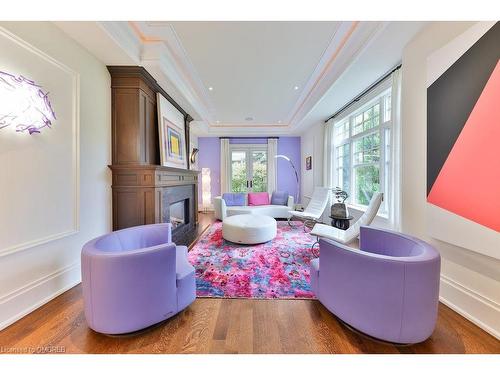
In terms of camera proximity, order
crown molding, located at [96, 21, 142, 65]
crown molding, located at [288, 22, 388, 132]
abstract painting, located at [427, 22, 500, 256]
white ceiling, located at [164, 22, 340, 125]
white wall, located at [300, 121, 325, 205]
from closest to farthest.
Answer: abstract painting, located at [427, 22, 500, 256], crown molding, located at [96, 21, 142, 65], crown molding, located at [288, 22, 388, 132], white ceiling, located at [164, 22, 340, 125], white wall, located at [300, 121, 325, 205]

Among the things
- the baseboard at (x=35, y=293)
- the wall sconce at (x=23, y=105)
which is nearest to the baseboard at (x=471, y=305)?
the baseboard at (x=35, y=293)

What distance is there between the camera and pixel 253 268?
2.46 meters

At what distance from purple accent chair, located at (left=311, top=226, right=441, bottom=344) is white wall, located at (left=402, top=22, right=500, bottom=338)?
23.2 inches

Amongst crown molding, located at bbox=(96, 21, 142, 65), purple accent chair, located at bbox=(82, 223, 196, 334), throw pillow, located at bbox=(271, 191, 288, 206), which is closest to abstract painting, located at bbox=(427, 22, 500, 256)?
purple accent chair, located at bbox=(82, 223, 196, 334)

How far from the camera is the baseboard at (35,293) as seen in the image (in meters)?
1.50

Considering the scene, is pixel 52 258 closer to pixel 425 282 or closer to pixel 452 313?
pixel 425 282

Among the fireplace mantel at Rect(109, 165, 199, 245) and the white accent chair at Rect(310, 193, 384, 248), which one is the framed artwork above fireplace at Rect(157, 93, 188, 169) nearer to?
the fireplace mantel at Rect(109, 165, 199, 245)

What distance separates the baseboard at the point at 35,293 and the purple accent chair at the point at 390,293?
254 cm

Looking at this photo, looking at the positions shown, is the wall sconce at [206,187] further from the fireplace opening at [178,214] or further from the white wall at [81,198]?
the white wall at [81,198]

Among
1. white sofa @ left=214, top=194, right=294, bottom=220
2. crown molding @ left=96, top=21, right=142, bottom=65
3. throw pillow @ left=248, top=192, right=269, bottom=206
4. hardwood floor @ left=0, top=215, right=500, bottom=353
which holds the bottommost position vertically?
hardwood floor @ left=0, top=215, right=500, bottom=353

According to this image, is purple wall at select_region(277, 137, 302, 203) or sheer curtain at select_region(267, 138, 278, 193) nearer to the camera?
sheer curtain at select_region(267, 138, 278, 193)

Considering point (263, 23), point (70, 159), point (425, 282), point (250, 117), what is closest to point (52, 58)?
point (70, 159)

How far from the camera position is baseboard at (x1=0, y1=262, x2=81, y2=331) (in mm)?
1498

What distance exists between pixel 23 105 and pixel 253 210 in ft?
14.0
